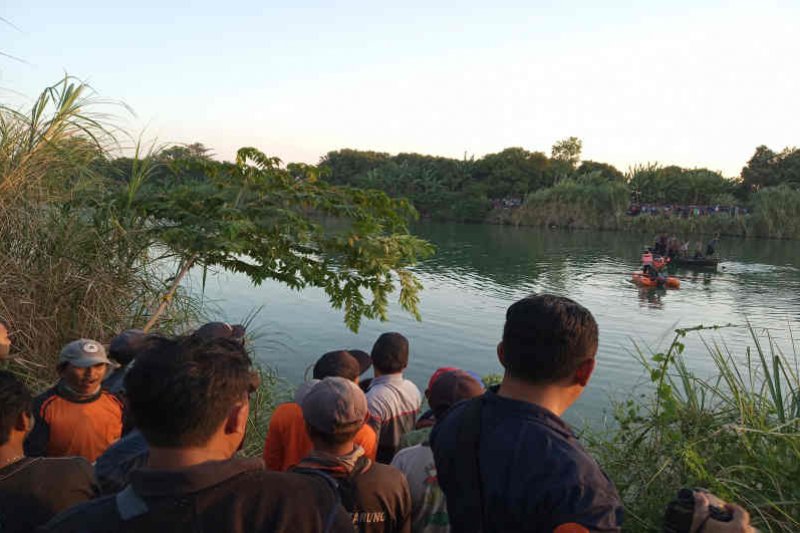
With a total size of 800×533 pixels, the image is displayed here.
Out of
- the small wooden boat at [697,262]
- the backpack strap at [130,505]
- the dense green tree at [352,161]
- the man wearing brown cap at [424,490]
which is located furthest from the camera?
the dense green tree at [352,161]

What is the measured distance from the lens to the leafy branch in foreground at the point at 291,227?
5652 mm

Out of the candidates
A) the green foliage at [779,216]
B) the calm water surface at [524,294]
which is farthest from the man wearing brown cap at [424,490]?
the green foliage at [779,216]

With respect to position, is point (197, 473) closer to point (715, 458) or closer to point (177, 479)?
point (177, 479)

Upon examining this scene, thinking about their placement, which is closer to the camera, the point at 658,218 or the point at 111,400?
the point at 111,400

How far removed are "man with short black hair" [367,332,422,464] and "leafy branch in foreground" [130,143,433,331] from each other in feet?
3.97

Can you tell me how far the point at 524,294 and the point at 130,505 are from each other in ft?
72.0

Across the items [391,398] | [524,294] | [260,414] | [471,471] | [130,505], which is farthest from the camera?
[524,294]

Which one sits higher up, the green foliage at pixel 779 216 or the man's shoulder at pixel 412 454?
the green foliage at pixel 779 216

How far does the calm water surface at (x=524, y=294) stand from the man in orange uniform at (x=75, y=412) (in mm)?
4655

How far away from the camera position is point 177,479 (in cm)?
153

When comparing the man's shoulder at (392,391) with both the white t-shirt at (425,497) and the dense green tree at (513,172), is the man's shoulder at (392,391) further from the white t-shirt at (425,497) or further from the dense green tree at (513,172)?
the dense green tree at (513,172)

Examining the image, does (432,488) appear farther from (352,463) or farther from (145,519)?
(145,519)

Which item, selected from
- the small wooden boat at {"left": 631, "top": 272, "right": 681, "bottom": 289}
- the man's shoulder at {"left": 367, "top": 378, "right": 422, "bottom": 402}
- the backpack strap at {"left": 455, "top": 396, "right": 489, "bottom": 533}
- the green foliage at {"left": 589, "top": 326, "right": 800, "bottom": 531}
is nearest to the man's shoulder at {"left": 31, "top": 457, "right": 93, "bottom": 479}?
the backpack strap at {"left": 455, "top": 396, "right": 489, "bottom": 533}

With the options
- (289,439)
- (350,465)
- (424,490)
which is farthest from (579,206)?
(350,465)
